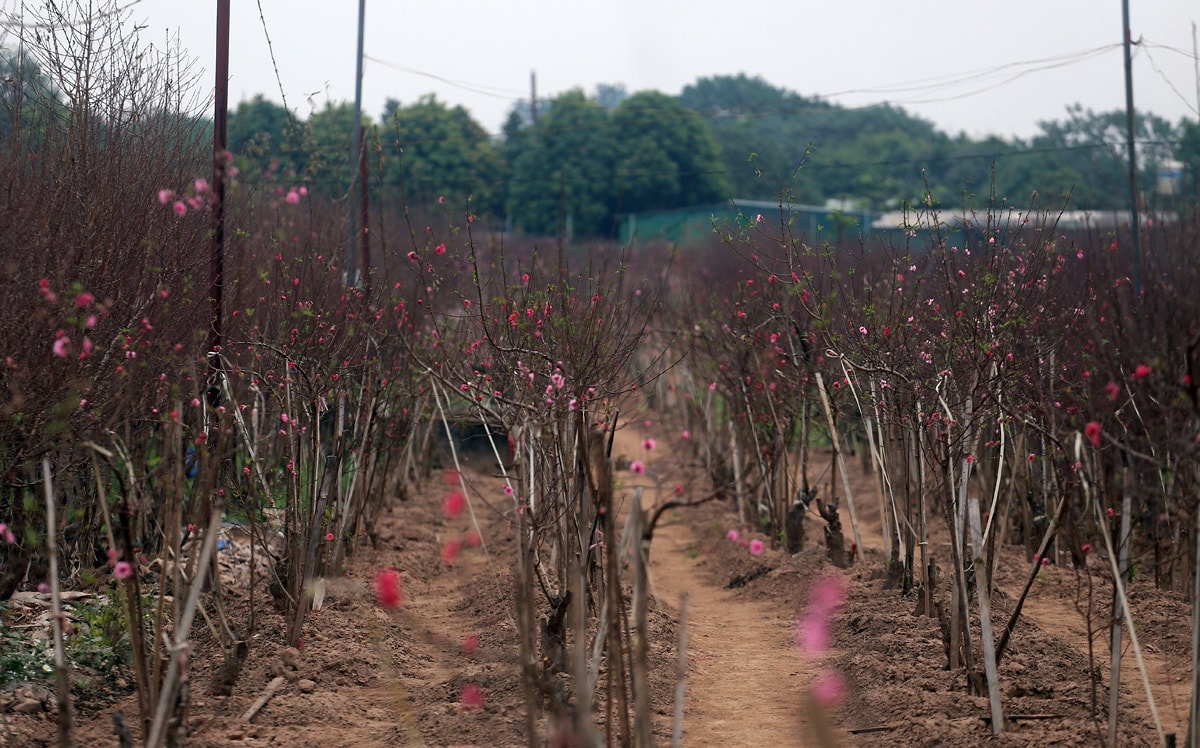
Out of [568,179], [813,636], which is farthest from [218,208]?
[568,179]

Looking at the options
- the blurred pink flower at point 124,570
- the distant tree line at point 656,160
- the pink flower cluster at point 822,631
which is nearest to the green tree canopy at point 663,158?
the distant tree line at point 656,160

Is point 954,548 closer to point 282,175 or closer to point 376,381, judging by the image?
point 376,381

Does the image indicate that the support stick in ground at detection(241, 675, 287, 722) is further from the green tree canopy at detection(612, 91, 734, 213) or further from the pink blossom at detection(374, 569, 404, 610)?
the green tree canopy at detection(612, 91, 734, 213)

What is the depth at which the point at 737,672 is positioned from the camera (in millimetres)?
7164

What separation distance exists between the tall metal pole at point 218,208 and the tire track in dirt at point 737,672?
336 centimetres

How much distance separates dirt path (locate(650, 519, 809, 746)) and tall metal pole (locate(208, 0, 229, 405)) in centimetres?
335

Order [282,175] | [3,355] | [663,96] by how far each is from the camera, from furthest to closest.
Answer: [663,96] → [282,175] → [3,355]

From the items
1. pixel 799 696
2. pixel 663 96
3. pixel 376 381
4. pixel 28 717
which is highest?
pixel 663 96

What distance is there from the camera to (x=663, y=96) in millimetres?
44531

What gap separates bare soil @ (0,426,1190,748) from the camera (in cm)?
548

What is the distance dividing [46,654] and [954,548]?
4.72m

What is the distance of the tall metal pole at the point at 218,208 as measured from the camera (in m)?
6.89

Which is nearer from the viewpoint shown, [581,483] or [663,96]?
[581,483]

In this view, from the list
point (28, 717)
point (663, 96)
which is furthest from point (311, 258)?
point (663, 96)
